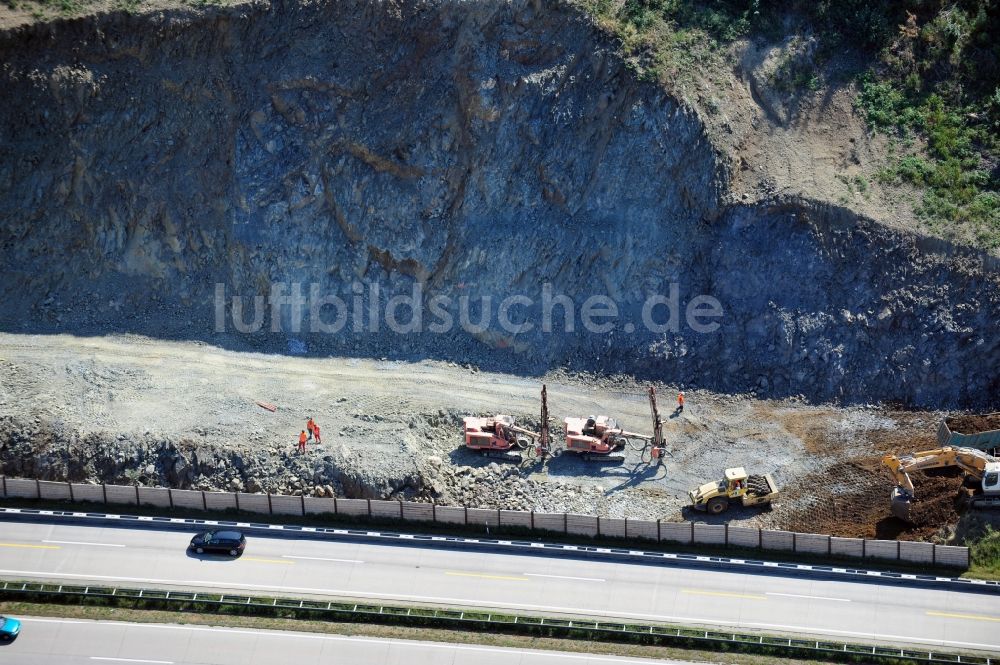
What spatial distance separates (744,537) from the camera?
4519 cm

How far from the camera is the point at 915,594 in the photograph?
4325 centimetres

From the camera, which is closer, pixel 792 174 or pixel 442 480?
pixel 442 480

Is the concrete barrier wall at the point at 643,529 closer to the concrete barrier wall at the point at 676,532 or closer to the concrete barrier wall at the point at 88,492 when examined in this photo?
the concrete barrier wall at the point at 676,532

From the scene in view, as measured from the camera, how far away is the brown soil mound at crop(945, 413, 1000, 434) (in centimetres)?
4944

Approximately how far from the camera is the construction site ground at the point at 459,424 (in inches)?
1865

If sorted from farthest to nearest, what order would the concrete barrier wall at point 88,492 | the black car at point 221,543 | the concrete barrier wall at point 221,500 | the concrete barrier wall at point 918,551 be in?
the concrete barrier wall at point 88,492 < the concrete barrier wall at point 221,500 < the black car at point 221,543 < the concrete barrier wall at point 918,551

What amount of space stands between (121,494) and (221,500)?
12.6 feet

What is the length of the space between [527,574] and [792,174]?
2127cm

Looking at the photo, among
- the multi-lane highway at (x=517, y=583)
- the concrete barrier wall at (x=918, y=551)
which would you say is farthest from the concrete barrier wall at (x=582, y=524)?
the concrete barrier wall at (x=918, y=551)

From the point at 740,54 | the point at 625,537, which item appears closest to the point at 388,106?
the point at 740,54

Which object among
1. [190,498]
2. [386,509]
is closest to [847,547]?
[386,509]

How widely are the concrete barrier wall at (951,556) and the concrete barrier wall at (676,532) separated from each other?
861cm

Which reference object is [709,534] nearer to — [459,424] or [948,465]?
[948,465]

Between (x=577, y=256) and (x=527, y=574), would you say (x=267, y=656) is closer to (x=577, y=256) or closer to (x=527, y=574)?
(x=527, y=574)
